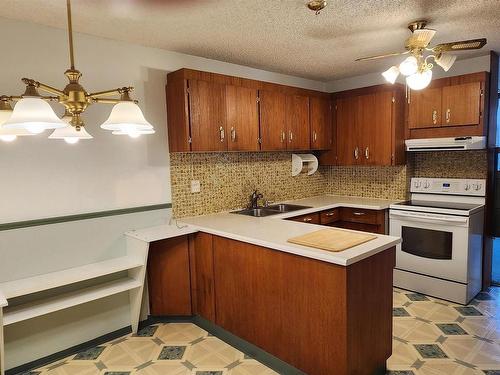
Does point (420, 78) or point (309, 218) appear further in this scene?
point (309, 218)

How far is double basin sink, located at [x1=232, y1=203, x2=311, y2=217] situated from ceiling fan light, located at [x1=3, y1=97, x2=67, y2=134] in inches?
91.2

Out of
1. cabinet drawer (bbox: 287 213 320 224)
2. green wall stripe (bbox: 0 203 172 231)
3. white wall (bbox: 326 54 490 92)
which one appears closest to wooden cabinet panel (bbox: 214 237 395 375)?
green wall stripe (bbox: 0 203 172 231)

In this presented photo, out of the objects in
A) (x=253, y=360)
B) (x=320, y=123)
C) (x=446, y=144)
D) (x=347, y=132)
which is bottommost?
(x=253, y=360)

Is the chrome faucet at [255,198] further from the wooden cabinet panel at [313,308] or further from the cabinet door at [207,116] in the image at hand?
the wooden cabinet panel at [313,308]

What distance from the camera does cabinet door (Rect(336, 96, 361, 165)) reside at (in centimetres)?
405

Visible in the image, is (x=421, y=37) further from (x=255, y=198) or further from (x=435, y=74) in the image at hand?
(x=255, y=198)

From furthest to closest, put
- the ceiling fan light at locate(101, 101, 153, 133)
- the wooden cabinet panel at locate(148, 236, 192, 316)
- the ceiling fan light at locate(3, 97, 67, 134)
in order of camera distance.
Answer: the wooden cabinet panel at locate(148, 236, 192, 316) < the ceiling fan light at locate(101, 101, 153, 133) < the ceiling fan light at locate(3, 97, 67, 134)

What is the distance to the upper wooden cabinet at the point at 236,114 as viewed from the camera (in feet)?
9.50

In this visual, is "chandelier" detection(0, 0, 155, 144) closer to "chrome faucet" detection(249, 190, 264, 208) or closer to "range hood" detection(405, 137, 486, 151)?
"chrome faucet" detection(249, 190, 264, 208)

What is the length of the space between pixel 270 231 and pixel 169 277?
1.01 metres

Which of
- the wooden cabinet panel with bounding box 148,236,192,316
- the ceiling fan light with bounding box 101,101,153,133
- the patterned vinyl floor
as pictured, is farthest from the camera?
the wooden cabinet panel with bounding box 148,236,192,316

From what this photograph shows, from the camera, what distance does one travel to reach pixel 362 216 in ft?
12.5

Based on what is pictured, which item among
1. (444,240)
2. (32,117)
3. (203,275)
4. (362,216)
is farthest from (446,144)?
(32,117)

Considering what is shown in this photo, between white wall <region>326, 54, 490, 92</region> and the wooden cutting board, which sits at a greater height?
white wall <region>326, 54, 490, 92</region>
